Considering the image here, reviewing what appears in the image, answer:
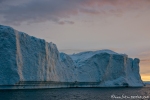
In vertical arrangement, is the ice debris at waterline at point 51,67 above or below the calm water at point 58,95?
above

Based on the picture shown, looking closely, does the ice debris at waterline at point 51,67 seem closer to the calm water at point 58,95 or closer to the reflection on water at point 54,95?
the reflection on water at point 54,95

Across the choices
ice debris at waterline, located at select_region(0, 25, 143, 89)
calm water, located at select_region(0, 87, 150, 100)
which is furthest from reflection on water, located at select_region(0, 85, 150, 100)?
ice debris at waterline, located at select_region(0, 25, 143, 89)

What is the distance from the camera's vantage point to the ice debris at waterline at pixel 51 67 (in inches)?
1175

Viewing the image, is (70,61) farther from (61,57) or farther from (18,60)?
(18,60)

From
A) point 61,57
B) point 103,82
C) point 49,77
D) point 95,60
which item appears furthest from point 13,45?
point 103,82

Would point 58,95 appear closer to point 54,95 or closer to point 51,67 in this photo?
point 54,95

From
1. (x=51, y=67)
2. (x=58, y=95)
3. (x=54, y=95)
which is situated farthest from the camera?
(x=51, y=67)

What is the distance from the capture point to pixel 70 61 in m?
44.6

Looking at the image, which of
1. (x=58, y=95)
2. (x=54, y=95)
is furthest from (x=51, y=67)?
(x=54, y=95)

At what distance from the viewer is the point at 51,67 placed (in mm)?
37562

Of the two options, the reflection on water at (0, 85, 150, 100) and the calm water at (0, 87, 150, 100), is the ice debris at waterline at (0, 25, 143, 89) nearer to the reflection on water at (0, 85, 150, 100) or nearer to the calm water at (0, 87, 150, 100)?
the reflection on water at (0, 85, 150, 100)

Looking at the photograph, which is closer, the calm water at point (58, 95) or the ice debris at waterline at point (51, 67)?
the calm water at point (58, 95)

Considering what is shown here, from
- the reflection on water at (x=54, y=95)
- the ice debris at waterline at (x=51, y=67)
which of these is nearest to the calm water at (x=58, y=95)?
the reflection on water at (x=54, y=95)

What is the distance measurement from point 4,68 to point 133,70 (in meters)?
35.8
